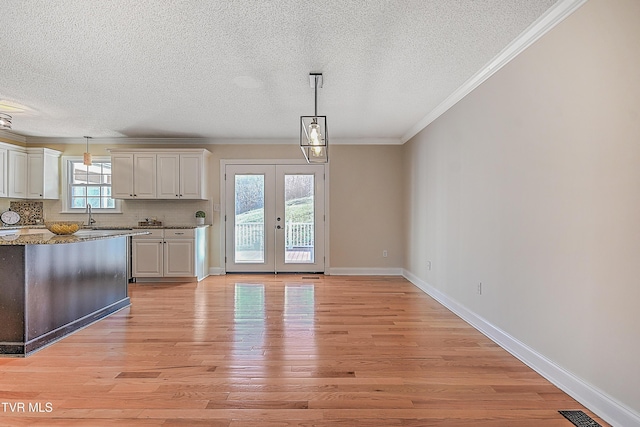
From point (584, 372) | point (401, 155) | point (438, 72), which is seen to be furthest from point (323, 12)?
point (401, 155)

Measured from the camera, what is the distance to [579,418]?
1.94 metres

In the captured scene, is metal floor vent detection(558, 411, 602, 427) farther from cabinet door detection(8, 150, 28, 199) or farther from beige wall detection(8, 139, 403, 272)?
cabinet door detection(8, 150, 28, 199)

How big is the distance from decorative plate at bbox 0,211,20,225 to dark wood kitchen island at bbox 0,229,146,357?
3.37m

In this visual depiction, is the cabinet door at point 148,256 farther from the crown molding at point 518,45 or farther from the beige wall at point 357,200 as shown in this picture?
the crown molding at point 518,45

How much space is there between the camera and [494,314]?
315 centimetres

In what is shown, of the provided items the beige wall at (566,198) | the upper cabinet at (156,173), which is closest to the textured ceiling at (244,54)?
the beige wall at (566,198)

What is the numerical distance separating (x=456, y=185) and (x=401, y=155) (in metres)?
2.51

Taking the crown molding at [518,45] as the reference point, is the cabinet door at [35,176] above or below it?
below

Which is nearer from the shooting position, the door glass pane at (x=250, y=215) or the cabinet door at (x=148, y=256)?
the cabinet door at (x=148, y=256)

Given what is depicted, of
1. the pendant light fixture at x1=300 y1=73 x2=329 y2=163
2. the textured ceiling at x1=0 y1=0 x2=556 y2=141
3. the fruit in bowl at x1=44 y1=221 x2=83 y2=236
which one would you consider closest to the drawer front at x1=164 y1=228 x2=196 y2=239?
the textured ceiling at x1=0 y1=0 x2=556 y2=141

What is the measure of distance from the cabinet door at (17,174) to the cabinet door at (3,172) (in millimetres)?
74

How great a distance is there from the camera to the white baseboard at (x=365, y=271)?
6.41 metres

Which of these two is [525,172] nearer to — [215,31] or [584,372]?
[584,372]

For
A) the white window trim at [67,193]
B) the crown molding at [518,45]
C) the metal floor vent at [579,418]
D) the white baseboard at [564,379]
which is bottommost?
the metal floor vent at [579,418]
